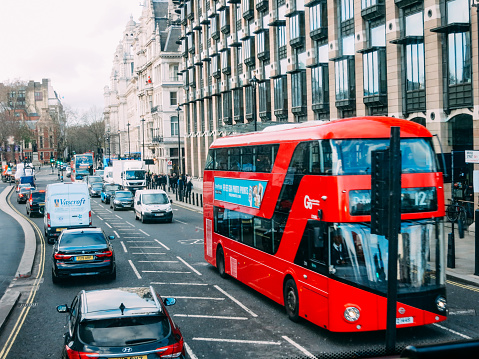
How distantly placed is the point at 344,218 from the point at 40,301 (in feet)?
29.1

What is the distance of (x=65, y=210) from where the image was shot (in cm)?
2655

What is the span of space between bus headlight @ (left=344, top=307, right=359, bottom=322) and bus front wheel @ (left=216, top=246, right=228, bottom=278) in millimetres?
7375

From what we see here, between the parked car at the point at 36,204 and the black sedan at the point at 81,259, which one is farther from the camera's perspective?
the parked car at the point at 36,204

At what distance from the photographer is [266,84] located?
45719 mm

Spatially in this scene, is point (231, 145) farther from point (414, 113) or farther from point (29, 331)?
point (414, 113)

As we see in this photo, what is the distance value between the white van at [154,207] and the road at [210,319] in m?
12.7

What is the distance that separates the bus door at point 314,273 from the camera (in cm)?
1079

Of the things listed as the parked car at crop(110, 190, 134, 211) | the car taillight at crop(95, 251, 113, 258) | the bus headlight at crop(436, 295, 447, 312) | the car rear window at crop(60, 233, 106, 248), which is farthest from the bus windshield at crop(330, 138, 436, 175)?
the parked car at crop(110, 190, 134, 211)

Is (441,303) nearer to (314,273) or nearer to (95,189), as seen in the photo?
(314,273)

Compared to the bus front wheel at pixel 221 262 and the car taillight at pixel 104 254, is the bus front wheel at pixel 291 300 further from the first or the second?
the car taillight at pixel 104 254

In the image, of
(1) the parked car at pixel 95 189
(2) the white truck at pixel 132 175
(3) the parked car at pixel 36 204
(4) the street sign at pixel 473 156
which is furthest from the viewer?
(1) the parked car at pixel 95 189

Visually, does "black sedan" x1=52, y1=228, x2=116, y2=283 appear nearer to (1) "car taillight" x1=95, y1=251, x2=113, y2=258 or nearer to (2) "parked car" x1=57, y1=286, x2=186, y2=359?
(1) "car taillight" x1=95, y1=251, x2=113, y2=258

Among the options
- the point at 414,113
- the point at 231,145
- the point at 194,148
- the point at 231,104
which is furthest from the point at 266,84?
the point at 231,145

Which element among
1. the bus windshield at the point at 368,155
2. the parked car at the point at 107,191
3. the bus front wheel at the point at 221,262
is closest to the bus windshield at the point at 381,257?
the bus windshield at the point at 368,155
